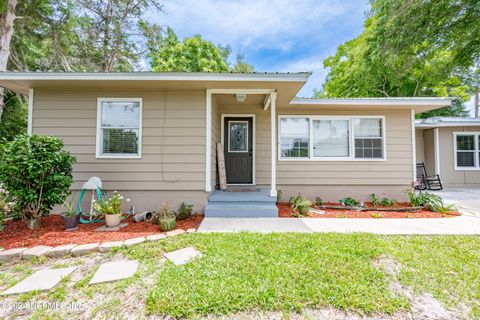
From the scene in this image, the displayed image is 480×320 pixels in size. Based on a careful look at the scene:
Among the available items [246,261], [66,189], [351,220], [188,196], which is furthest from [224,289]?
[66,189]

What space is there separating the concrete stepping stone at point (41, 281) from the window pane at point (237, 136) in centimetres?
453

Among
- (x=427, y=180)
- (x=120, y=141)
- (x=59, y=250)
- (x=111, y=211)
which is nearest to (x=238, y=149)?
(x=120, y=141)

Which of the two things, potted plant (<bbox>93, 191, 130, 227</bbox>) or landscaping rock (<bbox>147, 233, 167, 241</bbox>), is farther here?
potted plant (<bbox>93, 191, 130, 227</bbox>)

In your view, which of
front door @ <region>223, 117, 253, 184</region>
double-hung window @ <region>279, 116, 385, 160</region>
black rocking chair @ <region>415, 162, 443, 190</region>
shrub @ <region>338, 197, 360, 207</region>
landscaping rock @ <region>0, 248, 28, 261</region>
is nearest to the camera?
landscaping rock @ <region>0, 248, 28, 261</region>

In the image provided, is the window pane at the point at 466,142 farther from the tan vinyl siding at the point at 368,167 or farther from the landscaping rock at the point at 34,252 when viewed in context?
the landscaping rock at the point at 34,252

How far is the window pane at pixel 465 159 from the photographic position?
8992 millimetres

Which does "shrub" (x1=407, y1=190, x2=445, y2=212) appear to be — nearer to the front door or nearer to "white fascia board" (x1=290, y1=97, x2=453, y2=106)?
"white fascia board" (x1=290, y1=97, x2=453, y2=106)

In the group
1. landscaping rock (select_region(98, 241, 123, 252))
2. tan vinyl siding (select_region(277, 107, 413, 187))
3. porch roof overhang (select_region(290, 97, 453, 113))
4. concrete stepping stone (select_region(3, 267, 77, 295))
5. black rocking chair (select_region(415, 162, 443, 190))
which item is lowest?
concrete stepping stone (select_region(3, 267, 77, 295))

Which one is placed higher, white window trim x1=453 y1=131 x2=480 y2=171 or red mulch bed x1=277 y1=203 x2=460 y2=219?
white window trim x1=453 y1=131 x2=480 y2=171

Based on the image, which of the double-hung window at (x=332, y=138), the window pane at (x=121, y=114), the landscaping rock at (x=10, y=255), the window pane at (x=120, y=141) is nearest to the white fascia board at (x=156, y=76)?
the window pane at (x=121, y=114)

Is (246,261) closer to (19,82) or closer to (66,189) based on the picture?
(66,189)

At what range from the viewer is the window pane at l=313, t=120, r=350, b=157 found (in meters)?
6.12

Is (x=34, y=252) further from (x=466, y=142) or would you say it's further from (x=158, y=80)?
(x=466, y=142)

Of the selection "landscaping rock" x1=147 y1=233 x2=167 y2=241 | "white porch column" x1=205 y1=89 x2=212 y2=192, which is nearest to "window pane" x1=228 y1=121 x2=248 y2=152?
"white porch column" x1=205 y1=89 x2=212 y2=192
